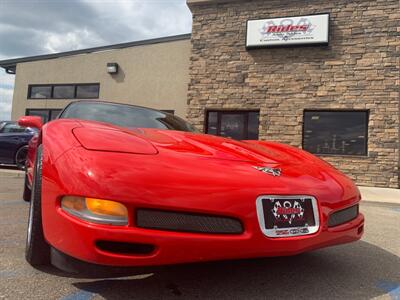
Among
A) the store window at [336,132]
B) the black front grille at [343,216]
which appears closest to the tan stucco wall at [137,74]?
the store window at [336,132]

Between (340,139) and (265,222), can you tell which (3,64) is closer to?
(340,139)

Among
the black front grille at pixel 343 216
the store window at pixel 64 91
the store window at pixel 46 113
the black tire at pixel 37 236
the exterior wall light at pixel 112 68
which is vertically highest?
the exterior wall light at pixel 112 68

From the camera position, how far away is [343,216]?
7.57ft

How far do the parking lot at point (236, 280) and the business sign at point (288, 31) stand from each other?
30.8 ft

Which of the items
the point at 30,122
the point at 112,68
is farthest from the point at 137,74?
the point at 30,122

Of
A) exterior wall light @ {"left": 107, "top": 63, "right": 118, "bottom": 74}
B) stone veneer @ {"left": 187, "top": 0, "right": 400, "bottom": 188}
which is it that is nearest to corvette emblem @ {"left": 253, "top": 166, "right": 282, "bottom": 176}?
stone veneer @ {"left": 187, "top": 0, "right": 400, "bottom": 188}

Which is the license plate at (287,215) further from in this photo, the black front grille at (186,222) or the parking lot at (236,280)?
the parking lot at (236,280)

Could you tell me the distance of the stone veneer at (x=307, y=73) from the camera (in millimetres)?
10836

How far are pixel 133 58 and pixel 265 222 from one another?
13.2m

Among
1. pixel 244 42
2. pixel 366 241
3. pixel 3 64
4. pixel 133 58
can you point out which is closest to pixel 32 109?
pixel 3 64

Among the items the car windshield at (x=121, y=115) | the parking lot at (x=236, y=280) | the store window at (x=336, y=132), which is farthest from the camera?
the store window at (x=336, y=132)

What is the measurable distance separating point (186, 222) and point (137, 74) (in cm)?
1289

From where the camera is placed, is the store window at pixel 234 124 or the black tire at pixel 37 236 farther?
the store window at pixel 234 124

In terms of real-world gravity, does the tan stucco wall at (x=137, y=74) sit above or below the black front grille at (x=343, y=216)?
above
